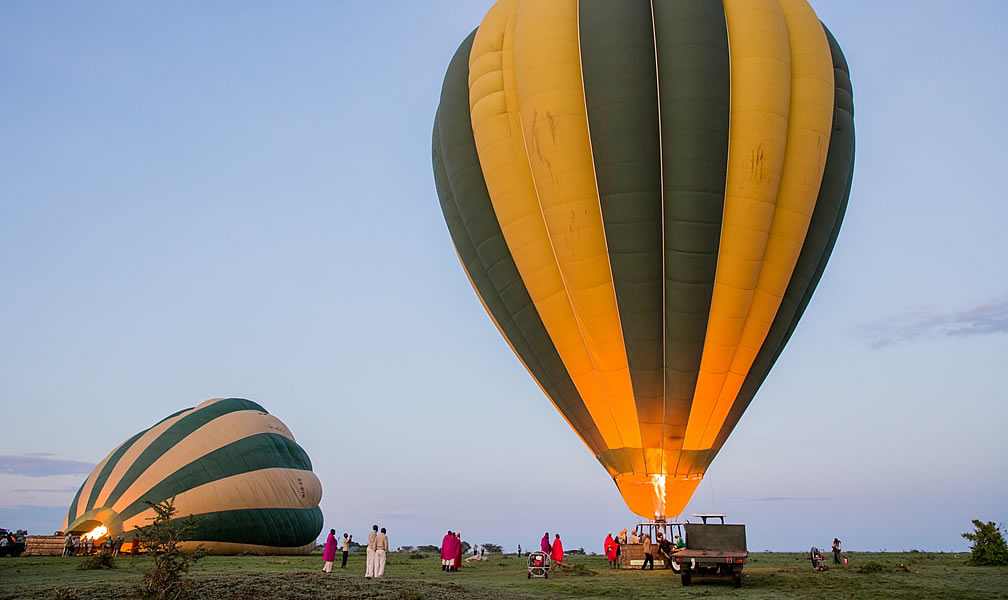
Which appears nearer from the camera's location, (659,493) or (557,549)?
(659,493)

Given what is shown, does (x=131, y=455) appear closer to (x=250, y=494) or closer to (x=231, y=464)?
(x=231, y=464)

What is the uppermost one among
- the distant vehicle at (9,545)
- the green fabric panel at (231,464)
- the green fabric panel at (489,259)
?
the green fabric panel at (489,259)

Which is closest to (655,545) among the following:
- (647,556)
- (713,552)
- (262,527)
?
(647,556)

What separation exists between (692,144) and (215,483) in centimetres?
1710

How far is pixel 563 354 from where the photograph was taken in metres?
18.7

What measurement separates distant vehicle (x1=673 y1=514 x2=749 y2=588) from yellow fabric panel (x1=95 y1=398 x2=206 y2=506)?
16707 millimetres

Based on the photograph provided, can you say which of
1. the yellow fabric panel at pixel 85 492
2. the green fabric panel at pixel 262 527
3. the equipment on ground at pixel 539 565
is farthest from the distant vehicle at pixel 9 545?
the equipment on ground at pixel 539 565

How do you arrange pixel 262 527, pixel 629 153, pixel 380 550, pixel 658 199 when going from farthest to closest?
pixel 262 527, pixel 658 199, pixel 629 153, pixel 380 550

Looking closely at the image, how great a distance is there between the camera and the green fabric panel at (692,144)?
16625mm

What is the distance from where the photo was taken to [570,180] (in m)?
17.3

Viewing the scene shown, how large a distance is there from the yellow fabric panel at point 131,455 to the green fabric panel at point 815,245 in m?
17.1

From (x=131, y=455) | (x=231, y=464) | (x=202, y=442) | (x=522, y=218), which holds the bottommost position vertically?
(x=231, y=464)

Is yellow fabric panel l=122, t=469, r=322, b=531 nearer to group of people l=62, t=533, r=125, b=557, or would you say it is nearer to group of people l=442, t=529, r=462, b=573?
group of people l=62, t=533, r=125, b=557

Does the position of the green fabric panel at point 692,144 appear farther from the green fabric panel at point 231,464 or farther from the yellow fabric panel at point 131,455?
the yellow fabric panel at point 131,455
